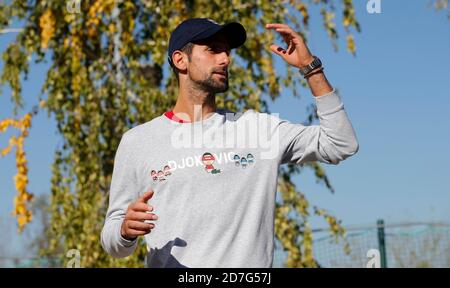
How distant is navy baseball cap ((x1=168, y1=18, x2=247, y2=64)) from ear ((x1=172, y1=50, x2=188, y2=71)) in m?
0.02

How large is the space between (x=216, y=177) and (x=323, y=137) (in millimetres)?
433

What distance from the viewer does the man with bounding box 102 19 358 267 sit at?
9.35ft

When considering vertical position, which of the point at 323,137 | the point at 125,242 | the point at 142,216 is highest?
the point at 323,137

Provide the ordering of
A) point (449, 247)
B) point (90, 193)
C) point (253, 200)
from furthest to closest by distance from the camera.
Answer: point (449, 247) < point (90, 193) < point (253, 200)

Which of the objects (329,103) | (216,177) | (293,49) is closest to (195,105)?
(216,177)

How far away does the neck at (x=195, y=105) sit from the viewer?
3172 mm

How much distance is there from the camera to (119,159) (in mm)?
3211

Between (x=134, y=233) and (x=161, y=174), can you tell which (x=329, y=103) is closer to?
(x=161, y=174)

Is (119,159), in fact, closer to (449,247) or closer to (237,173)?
(237,173)

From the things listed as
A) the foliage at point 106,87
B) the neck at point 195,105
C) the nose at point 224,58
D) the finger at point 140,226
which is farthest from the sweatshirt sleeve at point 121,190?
the foliage at point 106,87

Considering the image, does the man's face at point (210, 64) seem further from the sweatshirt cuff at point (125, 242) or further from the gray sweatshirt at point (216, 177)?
the sweatshirt cuff at point (125, 242)

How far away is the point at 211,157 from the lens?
119 inches

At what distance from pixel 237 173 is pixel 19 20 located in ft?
17.5
